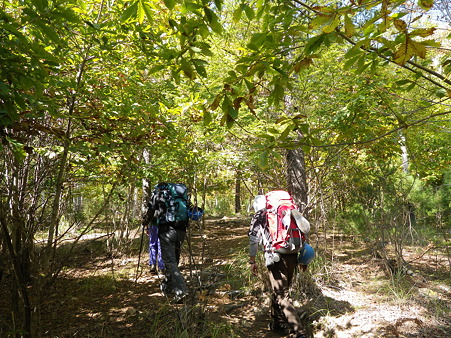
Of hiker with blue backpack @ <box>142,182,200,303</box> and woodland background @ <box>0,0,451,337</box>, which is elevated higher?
woodland background @ <box>0,0,451,337</box>

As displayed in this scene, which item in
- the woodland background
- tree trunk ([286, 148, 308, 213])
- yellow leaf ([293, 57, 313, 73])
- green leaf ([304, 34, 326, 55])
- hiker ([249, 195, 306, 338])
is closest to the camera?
green leaf ([304, 34, 326, 55])

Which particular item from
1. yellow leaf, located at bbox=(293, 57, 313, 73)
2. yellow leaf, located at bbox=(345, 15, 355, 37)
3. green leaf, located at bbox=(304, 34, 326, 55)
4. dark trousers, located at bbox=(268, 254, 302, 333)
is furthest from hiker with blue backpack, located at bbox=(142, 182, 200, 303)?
yellow leaf, located at bbox=(345, 15, 355, 37)

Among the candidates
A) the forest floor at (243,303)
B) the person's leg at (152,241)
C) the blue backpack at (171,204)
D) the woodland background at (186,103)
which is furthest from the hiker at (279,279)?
the person's leg at (152,241)

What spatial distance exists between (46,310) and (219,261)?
137 inches

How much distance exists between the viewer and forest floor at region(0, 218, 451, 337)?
Result: 3451mm

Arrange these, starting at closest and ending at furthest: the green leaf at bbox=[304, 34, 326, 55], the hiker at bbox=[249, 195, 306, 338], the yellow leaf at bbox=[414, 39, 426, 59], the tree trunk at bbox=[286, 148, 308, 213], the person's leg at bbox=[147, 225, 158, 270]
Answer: the yellow leaf at bbox=[414, 39, 426, 59] < the green leaf at bbox=[304, 34, 326, 55] < the hiker at bbox=[249, 195, 306, 338] < the tree trunk at bbox=[286, 148, 308, 213] < the person's leg at bbox=[147, 225, 158, 270]

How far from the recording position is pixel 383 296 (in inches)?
174

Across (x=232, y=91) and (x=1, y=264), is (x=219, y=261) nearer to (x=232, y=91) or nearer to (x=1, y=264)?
(x=1, y=264)

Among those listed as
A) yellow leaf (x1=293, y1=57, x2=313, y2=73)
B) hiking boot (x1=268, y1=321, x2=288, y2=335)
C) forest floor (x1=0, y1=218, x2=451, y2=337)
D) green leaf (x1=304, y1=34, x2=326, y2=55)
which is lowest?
hiking boot (x1=268, y1=321, x2=288, y2=335)

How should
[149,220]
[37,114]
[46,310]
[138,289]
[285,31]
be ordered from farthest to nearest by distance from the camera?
[138,289]
[149,220]
[46,310]
[37,114]
[285,31]

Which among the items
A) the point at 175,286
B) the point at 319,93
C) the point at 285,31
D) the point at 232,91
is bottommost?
the point at 175,286

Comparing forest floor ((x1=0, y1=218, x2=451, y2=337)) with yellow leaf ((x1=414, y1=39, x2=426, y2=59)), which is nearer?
yellow leaf ((x1=414, y1=39, x2=426, y2=59))

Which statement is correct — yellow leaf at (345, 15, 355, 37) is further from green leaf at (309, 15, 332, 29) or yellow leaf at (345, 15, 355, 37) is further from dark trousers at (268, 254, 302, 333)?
dark trousers at (268, 254, 302, 333)

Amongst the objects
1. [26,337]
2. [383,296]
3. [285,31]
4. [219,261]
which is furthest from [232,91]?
[219,261]
